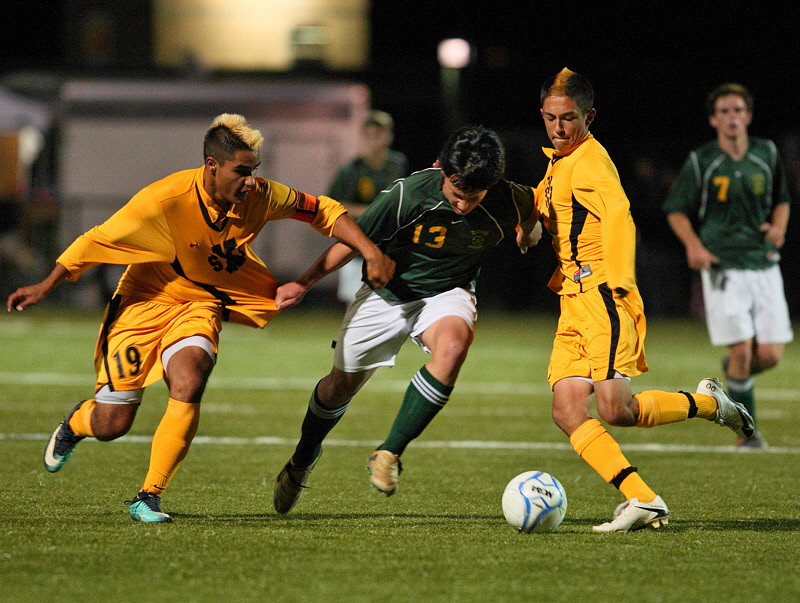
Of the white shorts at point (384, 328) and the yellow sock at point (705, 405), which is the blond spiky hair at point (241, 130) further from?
the yellow sock at point (705, 405)

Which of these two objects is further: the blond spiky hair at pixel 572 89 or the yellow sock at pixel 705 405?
the yellow sock at pixel 705 405

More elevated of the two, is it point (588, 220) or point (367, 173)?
point (588, 220)

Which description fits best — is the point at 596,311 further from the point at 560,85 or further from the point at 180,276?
the point at 180,276

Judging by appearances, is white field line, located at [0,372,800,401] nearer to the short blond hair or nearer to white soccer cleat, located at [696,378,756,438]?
white soccer cleat, located at [696,378,756,438]

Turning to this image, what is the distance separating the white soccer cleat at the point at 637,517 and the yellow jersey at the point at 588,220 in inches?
35.5

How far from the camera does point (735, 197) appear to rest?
7766 mm

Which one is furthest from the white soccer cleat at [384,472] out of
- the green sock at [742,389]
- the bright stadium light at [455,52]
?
the bright stadium light at [455,52]

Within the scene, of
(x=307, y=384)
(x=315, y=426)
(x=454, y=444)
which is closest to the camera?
(x=315, y=426)

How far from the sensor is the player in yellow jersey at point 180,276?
496 cm

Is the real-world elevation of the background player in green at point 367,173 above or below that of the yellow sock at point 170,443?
above

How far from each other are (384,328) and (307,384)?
539 cm

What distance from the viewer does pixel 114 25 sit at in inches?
1057

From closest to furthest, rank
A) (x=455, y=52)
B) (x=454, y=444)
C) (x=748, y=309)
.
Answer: (x=454, y=444), (x=748, y=309), (x=455, y=52)

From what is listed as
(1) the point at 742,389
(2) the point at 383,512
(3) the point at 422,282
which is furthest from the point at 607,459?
(1) the point at 742,389
